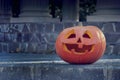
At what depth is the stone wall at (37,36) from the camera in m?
12.2

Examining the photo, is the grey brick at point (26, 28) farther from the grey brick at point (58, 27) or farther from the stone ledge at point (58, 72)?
the stone ledge at point (58, 72)

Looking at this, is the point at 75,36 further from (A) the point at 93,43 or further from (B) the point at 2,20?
(B) the point at 2,20

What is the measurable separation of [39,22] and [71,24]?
0.96 m

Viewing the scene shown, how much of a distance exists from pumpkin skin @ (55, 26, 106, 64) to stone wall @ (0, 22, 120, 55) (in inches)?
214

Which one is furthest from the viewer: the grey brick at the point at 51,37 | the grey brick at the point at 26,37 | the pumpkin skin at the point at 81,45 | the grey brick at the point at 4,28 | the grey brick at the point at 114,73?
the grey brick at the point at 4,28

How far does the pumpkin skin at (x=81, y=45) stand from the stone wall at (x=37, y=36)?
5432mm

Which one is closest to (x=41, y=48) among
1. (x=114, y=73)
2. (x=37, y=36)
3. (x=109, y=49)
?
(x=37, y=36)

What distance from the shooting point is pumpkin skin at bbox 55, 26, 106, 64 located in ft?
21.7

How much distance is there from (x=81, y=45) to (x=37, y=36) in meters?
6.06

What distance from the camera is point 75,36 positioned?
6695 mm

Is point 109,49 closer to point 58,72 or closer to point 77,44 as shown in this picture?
point 77,44

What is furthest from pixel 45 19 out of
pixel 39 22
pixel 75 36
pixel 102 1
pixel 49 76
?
pixel 49 76

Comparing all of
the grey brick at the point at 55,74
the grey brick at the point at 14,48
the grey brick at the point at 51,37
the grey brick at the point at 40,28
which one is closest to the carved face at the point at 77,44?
the grey brick at the point at 55,74

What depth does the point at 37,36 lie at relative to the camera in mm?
12594
